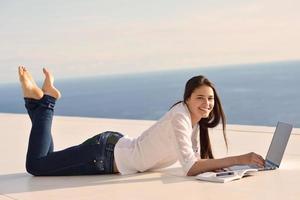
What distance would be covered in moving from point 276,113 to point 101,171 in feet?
90.8

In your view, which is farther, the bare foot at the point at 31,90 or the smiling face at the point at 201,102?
the bare foot at the point at 31,90

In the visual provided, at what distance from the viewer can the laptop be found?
3.31 m

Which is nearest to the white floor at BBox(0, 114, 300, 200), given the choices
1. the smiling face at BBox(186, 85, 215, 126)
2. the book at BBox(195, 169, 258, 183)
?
the book at BBox(195, 169, 258, 183)

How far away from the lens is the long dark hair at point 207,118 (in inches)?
130

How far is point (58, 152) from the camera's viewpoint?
3484 millimetres

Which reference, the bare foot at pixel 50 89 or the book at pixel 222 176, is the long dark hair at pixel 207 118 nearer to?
the book at pixel 222 176

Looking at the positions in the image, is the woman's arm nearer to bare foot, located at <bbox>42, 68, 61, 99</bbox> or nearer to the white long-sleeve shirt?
the white long-sleeve shirt

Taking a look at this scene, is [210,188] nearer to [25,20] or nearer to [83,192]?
[83,192]

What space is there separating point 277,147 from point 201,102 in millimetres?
469

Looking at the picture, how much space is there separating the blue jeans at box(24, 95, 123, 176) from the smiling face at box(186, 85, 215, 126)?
434 mm

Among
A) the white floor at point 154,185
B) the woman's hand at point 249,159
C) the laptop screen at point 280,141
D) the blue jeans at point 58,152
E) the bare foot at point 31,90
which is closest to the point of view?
the white floor at point 154,185

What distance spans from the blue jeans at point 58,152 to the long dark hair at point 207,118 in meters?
0.44

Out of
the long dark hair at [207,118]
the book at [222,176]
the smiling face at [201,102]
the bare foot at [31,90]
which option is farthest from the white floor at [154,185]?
the bare foot at [31,90]

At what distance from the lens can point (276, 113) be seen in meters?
30.5
